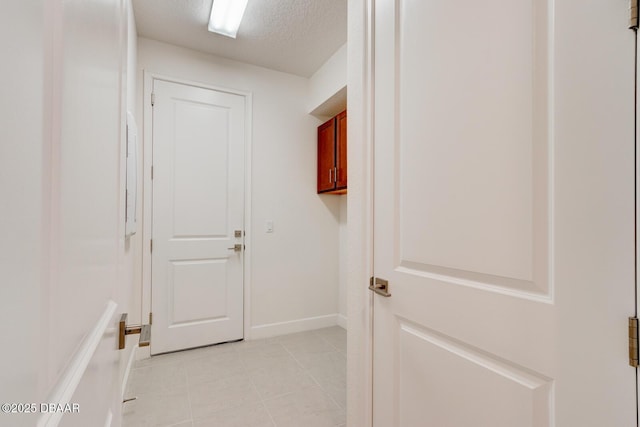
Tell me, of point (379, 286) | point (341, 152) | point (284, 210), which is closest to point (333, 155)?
point (341, 152)

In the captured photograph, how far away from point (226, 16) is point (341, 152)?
1363mm

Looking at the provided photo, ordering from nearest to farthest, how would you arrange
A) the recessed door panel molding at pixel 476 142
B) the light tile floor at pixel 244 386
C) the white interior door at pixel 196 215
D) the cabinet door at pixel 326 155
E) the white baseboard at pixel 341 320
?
the recessed door panel molding at pixel 476 142
the light tile floor at pixel 244 386
the white interior door at pixel 196 215
the cabinet door at pixel 326 155
the white baseboard at pixel 341 320

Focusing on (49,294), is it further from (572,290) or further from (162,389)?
(162,389)

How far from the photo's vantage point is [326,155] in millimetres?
3012

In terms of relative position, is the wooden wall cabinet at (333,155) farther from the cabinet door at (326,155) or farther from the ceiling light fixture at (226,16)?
the ceiling light fixture at (226,16)

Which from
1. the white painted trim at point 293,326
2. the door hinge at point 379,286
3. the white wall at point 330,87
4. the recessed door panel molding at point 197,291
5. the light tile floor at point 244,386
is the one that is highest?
the white wall at point 330,87

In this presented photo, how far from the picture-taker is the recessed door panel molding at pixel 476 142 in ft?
2.39

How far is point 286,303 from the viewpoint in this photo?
3.04 m

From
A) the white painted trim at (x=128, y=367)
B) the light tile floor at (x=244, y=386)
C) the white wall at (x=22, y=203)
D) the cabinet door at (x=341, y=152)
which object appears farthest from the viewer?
the cabinet door at (x=341, y=152)

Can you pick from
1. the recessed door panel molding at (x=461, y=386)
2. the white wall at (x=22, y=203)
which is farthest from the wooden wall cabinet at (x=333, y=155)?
the white wall at (x=22, y=203)

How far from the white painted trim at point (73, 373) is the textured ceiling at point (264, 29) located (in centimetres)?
227

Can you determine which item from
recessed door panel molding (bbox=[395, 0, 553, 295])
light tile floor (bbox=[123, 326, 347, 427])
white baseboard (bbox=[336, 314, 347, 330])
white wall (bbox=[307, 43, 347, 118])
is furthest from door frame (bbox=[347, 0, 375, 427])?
white baseboard (bbox=[336, 314, 347, 330])

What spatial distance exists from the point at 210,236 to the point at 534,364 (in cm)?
251

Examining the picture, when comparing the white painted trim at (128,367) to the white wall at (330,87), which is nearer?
the white painted trim at (128,367)
